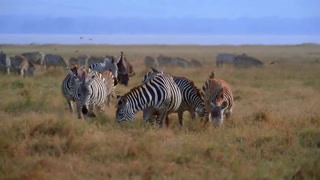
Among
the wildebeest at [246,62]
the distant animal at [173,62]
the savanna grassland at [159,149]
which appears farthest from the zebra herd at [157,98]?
the wildebeest at [246,62]

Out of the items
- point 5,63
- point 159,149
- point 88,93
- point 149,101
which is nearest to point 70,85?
point 88,93

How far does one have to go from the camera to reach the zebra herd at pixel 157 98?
10.2 meters

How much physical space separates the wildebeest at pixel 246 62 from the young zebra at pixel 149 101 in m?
24.4

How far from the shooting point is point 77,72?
1176 cm

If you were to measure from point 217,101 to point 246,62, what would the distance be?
24777 mm

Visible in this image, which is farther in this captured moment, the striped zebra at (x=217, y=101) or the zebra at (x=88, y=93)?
the zebra at (x=88, y=93)

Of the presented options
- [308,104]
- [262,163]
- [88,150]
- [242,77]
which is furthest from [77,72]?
[242,77]

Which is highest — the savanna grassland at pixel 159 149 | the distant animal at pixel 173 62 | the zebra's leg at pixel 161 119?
the zebra's leg at pixel 161 119

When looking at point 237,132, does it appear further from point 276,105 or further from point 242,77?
point 242,77

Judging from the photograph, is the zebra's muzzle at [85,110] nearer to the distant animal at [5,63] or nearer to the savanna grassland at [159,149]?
the savanna grassland at [159,149]

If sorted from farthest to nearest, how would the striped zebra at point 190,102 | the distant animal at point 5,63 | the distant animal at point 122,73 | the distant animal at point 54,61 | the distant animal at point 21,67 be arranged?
1. the distant animal at point 54,61
2. the distant animal at point 5,63
3. the distant animal at point 21,67
4. the distant animal at point 122,73
5. the striped zebra at point 190,102

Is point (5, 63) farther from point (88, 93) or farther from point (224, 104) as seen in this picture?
point (224, 104)

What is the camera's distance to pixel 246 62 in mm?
34531

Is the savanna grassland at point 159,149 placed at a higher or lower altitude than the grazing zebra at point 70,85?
lower
